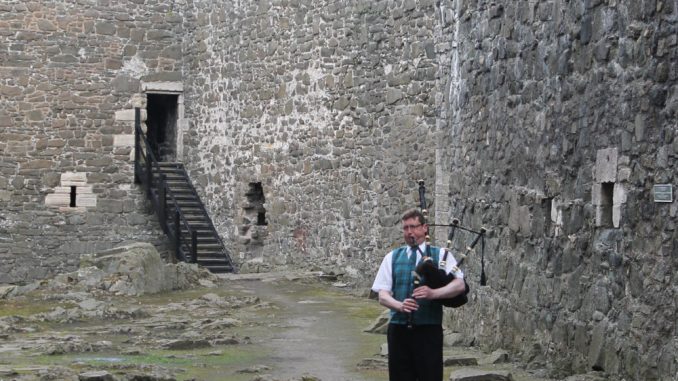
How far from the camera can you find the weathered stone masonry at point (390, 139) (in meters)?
9.14

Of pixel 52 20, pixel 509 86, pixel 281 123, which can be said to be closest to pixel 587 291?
pixel 509 86

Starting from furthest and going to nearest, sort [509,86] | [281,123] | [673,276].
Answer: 1. [281,123]
2. [509,86]
3. [673,276]

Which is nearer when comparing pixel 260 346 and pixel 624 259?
pixel 624 259

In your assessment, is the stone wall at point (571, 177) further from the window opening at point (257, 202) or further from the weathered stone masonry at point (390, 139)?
the window opening at point (257, 202)

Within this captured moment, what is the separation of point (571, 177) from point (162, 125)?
1596 centimetres

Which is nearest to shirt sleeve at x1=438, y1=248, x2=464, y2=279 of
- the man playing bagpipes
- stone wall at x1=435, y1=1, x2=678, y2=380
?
the man playing bagpipes

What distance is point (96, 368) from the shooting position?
10.9 meters

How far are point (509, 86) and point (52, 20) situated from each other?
13.7 meters

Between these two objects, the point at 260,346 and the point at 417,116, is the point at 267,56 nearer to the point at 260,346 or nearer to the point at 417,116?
the point at 417,116

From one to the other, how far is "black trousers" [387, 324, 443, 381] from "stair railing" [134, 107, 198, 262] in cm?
1475

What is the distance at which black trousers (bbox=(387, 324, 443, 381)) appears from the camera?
7.79 metres

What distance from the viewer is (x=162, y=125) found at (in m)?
25.3

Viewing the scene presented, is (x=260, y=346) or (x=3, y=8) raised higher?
(x=3, y=8)

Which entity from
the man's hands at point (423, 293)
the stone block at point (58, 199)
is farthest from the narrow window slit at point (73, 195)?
the man's hands at point (423, 293)
